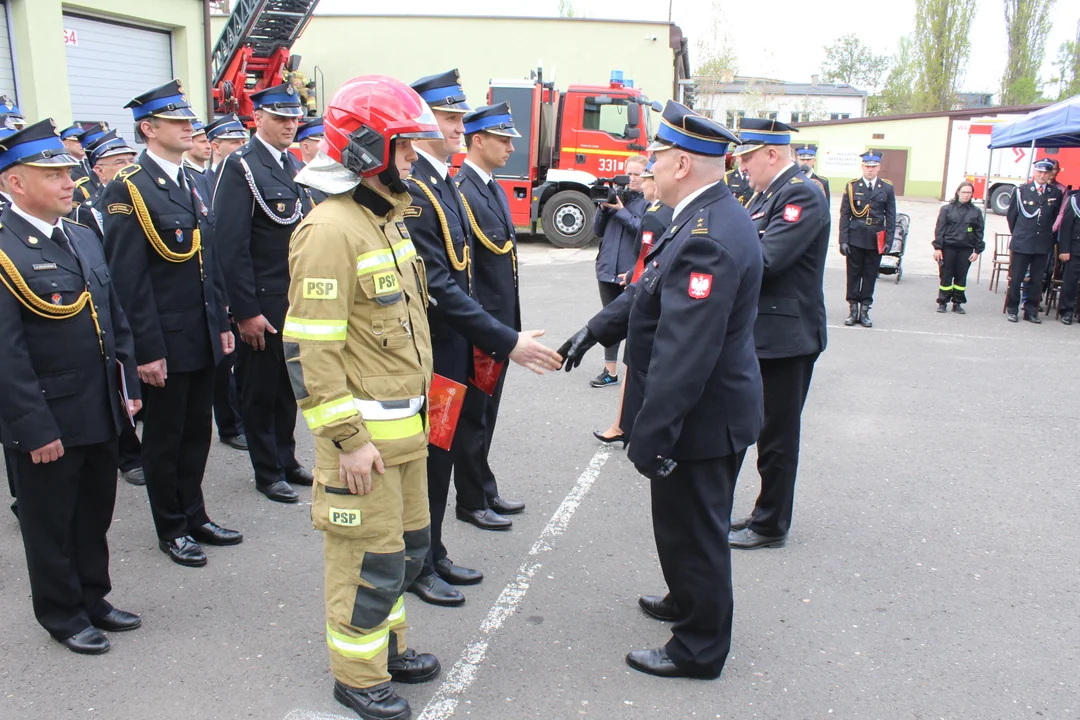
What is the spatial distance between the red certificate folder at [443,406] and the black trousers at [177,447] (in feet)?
4.85

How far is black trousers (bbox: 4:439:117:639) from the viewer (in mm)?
3232

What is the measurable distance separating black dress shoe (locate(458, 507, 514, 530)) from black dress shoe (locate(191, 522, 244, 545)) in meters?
1.18

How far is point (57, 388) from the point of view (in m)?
3.22

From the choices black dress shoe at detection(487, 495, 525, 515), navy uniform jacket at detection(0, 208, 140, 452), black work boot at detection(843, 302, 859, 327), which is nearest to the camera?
navy uniform jacket at detection(0, 208, 140, 452)

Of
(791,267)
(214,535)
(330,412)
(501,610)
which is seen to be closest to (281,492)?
(214,535)

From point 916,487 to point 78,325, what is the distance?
4.74 metres

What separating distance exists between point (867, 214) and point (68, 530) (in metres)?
9.96

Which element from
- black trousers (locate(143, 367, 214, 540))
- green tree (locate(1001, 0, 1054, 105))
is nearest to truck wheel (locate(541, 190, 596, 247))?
black trousers (locate(143, 367, 214, 540))

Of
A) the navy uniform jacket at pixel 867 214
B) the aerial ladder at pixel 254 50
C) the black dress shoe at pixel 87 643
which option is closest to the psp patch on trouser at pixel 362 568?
the black dress shoe at pixel 87 643

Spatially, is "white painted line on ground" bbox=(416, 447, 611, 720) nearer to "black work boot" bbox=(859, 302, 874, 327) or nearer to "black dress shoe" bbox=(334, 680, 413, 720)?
"black dress shoe" bbox=(334, 680, 413, 720)

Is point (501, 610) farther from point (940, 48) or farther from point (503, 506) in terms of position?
point (940, 48)

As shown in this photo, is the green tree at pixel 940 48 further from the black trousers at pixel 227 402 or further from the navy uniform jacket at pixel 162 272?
the navy uniform jacket at pixel 162 272

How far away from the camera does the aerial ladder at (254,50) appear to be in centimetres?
1850

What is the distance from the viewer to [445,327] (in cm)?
371
